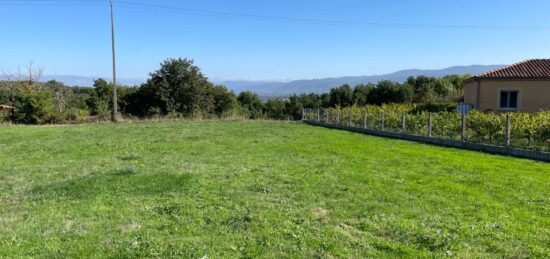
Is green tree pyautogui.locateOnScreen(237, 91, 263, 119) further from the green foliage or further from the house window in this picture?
the house window

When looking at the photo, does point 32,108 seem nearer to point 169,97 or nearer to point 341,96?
point 169,97

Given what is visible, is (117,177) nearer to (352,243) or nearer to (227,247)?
(227,247)

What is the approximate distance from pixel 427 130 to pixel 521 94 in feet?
34.9

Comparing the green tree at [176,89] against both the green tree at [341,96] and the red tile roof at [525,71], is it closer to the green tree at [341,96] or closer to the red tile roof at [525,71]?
the green tree at [341,96]

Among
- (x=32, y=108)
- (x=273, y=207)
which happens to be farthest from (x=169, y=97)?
(x=273, y=207)

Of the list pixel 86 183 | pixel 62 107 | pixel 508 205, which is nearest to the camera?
pixel 508 205

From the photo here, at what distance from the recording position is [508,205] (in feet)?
18.6

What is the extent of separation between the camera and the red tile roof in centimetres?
2262

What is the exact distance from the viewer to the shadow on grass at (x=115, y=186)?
20.7 ft

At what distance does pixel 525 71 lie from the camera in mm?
23266

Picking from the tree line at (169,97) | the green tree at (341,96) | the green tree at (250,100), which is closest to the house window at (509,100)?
the tree line at (169,97)

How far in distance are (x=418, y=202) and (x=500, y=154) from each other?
717 cm

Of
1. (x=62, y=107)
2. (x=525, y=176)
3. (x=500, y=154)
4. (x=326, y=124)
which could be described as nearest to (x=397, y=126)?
(x=500, y=154)

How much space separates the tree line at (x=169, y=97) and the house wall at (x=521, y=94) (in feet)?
18.6
